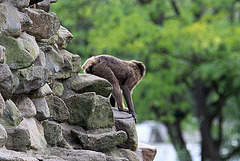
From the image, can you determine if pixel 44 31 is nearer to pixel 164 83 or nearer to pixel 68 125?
pixel 68 125

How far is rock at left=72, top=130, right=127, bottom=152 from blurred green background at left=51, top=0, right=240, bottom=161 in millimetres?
7863

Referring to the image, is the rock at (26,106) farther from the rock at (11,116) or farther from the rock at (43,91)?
the rock at (11,116)

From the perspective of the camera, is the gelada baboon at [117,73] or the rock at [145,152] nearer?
the rock at [145,152]

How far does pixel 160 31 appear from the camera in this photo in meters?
13.5

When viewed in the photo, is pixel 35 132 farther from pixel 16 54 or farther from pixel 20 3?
pixel 20 3

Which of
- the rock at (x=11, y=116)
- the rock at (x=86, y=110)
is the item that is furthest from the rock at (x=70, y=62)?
the rock at (x=11, y=116)

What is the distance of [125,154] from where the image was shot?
5.14m

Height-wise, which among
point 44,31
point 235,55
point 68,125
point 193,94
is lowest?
point 193,94

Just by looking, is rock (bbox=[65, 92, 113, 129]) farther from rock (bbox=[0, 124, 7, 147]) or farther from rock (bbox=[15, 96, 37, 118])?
rock (bbox=[0, 124, 7, 147])

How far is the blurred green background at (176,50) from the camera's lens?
1321cm

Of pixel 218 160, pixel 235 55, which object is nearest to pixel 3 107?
pixel 235 55

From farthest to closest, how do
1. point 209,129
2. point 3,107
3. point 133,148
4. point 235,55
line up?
point 209,129 < point 235,55 < point 133,148 < point 3,107

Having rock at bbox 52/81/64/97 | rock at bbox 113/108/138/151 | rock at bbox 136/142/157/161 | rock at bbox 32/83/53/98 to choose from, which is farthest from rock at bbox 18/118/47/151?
rock at bbox 136/142/157/161

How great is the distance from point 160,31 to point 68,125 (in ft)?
29.3
